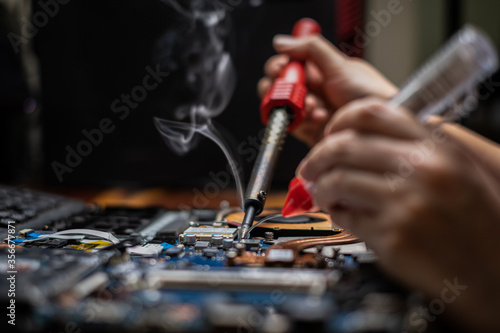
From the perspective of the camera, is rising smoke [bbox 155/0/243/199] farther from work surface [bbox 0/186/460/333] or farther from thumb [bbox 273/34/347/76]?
work surface [bbox 0/186/460/333]

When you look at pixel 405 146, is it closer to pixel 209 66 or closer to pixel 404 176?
pixel 404 176

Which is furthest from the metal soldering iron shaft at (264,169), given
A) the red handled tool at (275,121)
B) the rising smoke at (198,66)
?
the rising smoke at (198,66)

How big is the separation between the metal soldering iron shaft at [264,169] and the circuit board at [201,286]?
0.20 ft

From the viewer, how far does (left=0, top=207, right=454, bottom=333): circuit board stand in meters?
0.37

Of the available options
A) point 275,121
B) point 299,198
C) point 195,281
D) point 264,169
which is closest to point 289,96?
point 275,121

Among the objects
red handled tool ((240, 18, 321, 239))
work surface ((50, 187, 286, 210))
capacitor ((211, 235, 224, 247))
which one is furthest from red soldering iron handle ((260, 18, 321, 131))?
capacitor ((211, 235, 224, 247))

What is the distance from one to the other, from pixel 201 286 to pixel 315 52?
783mm

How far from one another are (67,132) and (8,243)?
77 centimetres

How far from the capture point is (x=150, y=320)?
0.36 metres

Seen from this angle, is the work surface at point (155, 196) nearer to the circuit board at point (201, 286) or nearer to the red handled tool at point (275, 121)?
the red handled tool at point (275, 121)

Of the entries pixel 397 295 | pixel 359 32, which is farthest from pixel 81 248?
pixel 359 32

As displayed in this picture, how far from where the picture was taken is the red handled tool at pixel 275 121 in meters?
0.71

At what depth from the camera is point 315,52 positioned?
1.11 metres

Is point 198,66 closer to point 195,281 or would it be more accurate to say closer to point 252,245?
point 252,245
